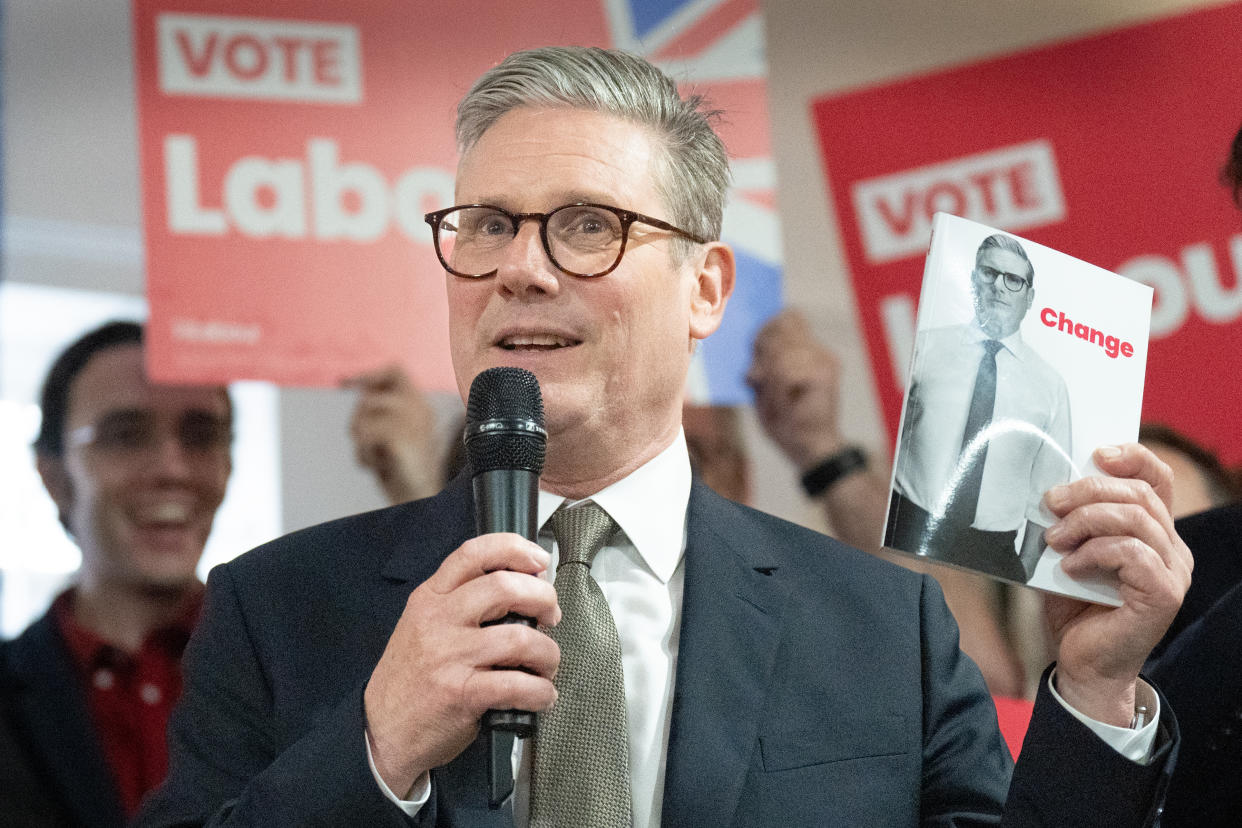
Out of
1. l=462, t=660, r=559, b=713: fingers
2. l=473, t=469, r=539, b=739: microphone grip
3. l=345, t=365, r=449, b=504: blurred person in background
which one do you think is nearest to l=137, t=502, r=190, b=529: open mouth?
l=345, t=365, r=449, b=504: blurred person in background

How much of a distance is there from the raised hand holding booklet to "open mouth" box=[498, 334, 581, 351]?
0.45m

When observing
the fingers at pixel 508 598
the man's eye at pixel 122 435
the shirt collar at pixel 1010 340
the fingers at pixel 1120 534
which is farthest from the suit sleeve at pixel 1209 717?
the man's eye at pixel 122 435

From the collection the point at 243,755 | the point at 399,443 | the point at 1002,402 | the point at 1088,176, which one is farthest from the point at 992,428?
the point at 1088,176

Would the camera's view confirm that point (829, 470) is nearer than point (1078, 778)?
No

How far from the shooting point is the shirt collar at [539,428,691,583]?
179 centimetres

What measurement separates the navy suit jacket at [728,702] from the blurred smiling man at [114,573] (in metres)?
1.43

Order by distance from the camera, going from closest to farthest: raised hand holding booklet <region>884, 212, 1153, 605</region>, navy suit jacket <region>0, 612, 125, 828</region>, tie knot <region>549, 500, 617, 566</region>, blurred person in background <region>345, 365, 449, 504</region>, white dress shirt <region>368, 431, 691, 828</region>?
raised hand holding booklet <region>884, 212, 1153, 605</region>, white dress shirt <region>368, 431, 691, 828</region>, tie knot <region>549, 500, 617, 566</region>, navy suit jacket <region>0, 612, 125, 828</region>, blurred person in background <region>345, 365, 449, 504</region>

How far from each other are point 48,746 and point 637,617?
5.83ft

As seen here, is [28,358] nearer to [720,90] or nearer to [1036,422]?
[720,90]

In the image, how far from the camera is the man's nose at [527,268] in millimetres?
1712

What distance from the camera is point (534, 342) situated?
1.73m

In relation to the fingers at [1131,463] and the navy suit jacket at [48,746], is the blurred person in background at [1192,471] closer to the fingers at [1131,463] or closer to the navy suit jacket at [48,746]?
the fingers at [1131,463]

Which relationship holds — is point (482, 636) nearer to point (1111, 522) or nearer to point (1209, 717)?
point (1111, 522)

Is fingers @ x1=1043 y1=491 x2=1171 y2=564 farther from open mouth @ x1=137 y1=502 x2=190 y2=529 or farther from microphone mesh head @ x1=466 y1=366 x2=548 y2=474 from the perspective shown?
open mouth @ x1=137 y1=502 x2=190 y2=529
